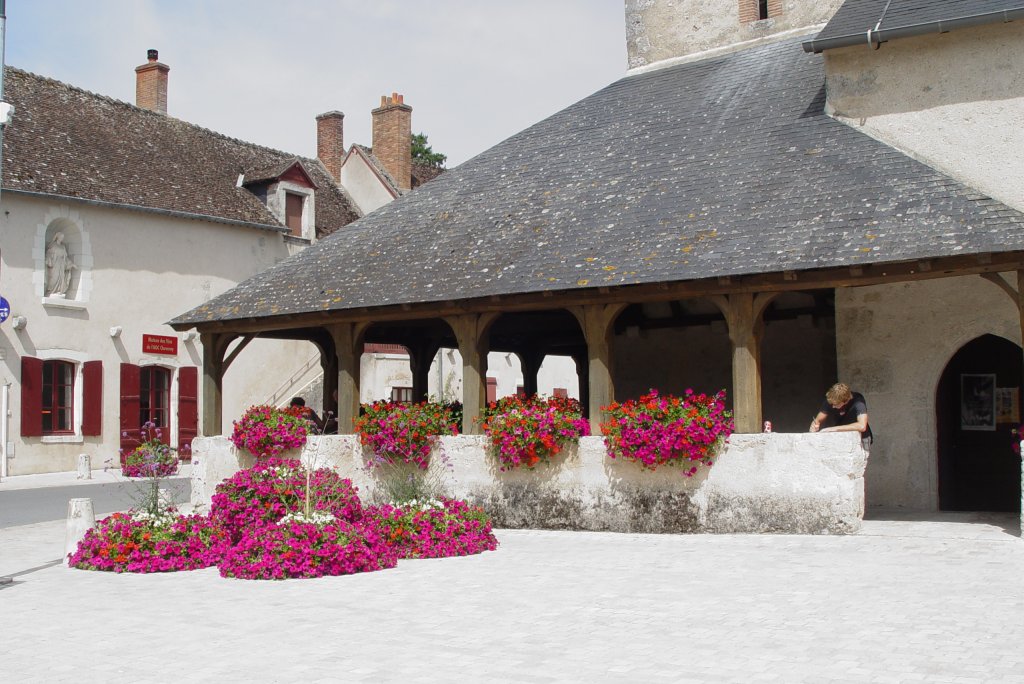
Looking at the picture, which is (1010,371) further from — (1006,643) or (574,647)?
(574,647)

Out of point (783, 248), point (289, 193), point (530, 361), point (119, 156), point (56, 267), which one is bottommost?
point (530, 361)

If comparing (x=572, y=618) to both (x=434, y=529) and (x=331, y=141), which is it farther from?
(x=331, y=141)

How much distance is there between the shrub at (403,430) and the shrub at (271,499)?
2268 millimetres

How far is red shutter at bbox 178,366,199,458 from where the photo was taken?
2433 cm

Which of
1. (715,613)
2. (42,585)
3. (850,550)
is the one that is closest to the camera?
(715,613)

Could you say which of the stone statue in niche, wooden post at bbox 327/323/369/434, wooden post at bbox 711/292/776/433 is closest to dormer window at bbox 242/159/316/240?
the stone statue in niche

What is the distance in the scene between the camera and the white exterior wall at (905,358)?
10930 millimetres

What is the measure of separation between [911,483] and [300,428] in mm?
6940

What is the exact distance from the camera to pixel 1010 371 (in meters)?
11.9

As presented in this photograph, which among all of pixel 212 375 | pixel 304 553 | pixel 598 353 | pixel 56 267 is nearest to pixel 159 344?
pixel 56 267

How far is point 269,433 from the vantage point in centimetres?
1330

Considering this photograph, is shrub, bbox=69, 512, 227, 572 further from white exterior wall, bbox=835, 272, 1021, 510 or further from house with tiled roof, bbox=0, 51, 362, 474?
house with tiled roof, bbox=0, 51, 362, 474

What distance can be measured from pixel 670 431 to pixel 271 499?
369 cm

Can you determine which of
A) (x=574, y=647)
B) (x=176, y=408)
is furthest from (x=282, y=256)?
(x=574, y=647)
